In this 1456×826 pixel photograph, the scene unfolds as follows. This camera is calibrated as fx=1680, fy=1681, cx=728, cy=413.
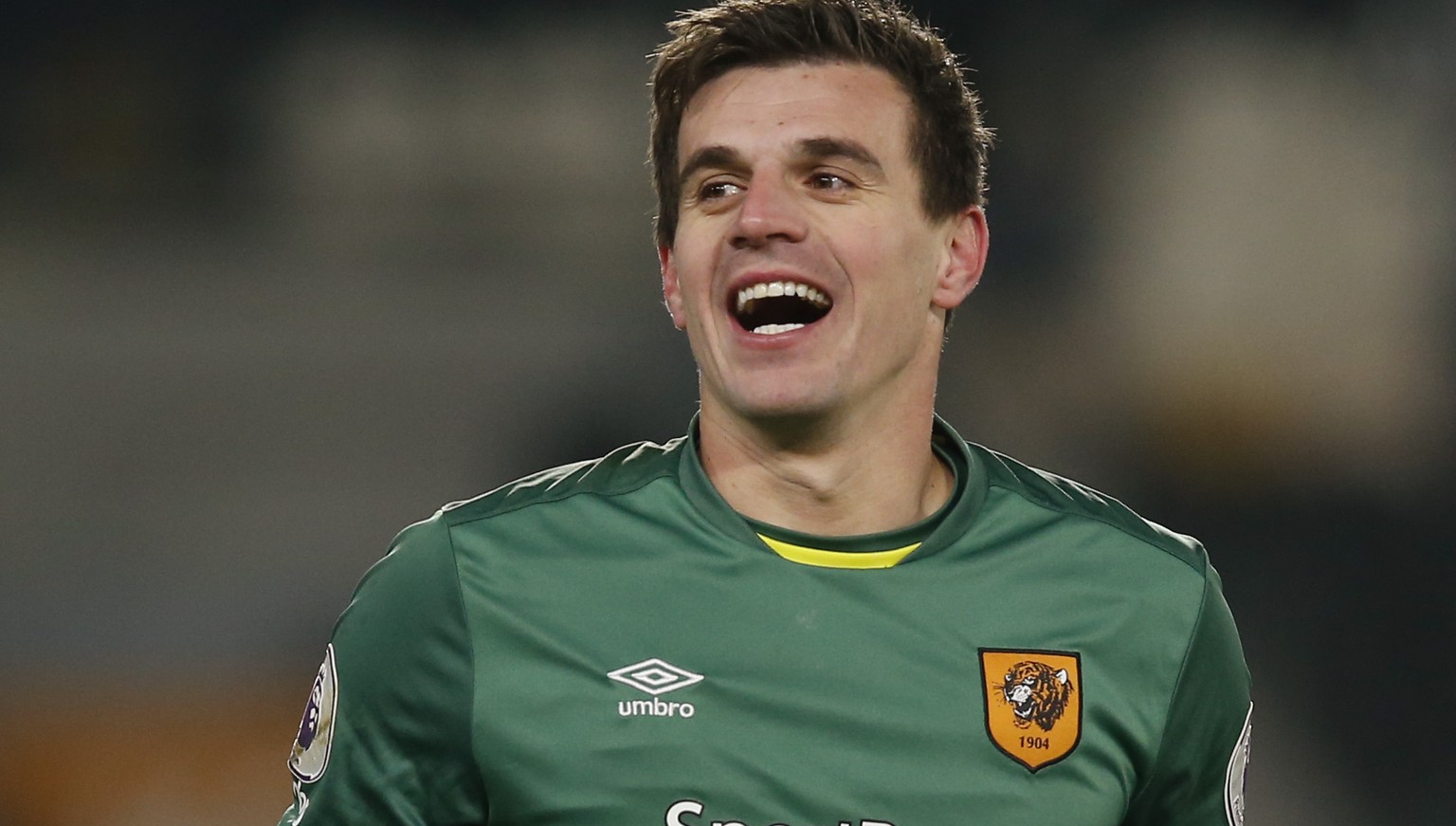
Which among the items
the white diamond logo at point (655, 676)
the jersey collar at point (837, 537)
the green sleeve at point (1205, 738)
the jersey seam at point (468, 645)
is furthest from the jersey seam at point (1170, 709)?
the jersey seam at point (468, 645)

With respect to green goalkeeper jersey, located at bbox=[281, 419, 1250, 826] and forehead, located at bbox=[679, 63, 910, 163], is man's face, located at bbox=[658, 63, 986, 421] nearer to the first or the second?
forehead, located at bbox=[679, 63, 910, 163]

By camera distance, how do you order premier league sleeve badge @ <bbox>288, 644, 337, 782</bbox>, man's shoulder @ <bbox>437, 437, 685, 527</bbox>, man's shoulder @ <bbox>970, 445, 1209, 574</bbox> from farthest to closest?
man's shoulder @ <bbox>970, 445, 1209, 574</bbox>, man's shoulder @ <bbox>437, 437, 685, 527</bbox>, premier league sleeve badge @ <bbox>288, 644, 337, 782</bbox>

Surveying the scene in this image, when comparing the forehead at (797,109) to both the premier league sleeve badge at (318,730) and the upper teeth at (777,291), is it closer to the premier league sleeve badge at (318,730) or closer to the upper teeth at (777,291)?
the upper teeth at (777,291)

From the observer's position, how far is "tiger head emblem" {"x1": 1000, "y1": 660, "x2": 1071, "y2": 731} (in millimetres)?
1901

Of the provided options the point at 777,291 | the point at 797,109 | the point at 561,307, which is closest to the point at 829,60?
the point at 797,109

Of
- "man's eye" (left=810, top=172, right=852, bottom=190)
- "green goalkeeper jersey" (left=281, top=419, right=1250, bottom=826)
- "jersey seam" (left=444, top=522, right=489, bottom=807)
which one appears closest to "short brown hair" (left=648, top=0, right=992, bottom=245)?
"man's eye" (left=810, top=172, right=852, bottom=190)

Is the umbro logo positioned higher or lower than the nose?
lower

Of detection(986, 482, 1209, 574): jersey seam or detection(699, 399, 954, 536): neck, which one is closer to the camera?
detection(699, 399, 954, 536): neck

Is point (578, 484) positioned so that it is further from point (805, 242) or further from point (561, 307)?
point (561, 307)

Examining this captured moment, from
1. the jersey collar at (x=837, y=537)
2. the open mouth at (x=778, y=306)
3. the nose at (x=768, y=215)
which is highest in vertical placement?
the nose at (x=768, y=215)

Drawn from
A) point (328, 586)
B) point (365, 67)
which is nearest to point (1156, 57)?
point (365, 67)

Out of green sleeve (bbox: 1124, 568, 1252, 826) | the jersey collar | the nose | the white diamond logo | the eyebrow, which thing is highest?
the eyebrow

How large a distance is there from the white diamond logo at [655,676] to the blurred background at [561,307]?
2761 millimetres

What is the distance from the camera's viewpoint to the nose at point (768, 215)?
196 centimetres
